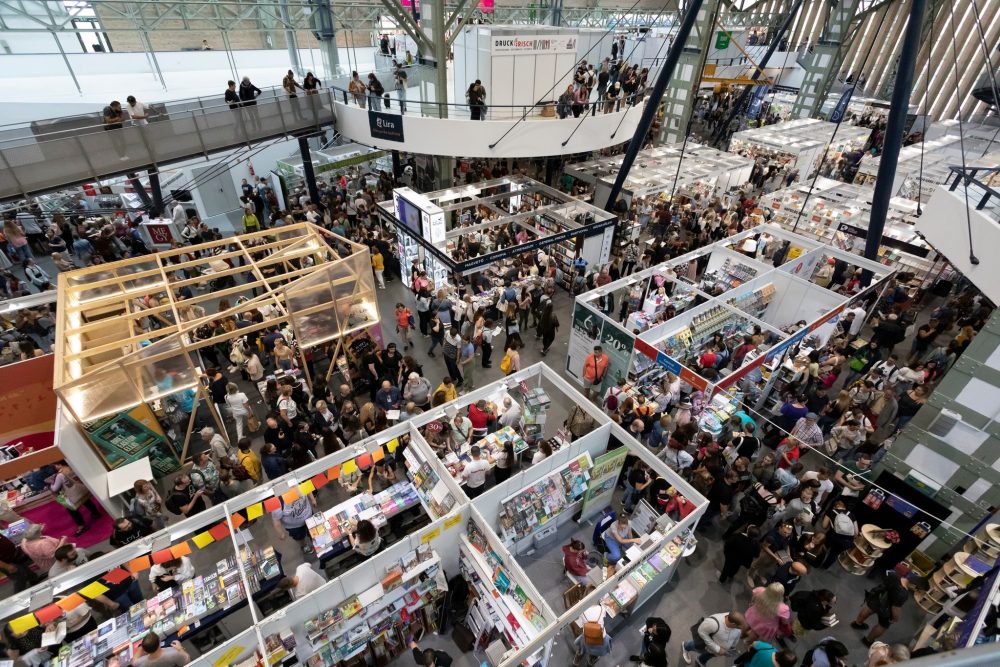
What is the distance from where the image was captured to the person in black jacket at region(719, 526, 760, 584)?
6.03 metres

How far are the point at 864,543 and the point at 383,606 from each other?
6.35 m

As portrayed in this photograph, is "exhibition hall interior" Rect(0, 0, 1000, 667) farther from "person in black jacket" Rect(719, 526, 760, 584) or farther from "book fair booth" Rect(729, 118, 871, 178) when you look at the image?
"book fair booth" Rect(729, 118, 871, 178)

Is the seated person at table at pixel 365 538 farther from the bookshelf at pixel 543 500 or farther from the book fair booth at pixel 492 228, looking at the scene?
the book fair booth at pixel 492 228

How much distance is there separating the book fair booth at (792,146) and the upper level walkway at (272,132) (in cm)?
609

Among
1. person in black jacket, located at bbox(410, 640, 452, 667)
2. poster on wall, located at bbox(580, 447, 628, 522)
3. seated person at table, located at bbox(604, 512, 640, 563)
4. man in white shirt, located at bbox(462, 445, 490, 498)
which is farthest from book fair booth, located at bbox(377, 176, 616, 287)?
person in black jacket, located at bbox(410, 640, 452, 667)

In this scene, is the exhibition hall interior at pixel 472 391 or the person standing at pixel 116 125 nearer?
the exhibition hall interior at pixel 472 391

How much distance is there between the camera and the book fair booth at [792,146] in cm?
1894

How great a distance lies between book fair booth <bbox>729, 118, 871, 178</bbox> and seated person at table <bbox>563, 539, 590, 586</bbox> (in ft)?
60.9

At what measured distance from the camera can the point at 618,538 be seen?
6.18 metres

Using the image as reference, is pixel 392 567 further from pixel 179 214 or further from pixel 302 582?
pixel 179 214

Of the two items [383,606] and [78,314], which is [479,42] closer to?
[78,314]

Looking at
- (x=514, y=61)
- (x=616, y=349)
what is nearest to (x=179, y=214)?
(x=514, y=61)

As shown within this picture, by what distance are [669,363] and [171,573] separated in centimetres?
739

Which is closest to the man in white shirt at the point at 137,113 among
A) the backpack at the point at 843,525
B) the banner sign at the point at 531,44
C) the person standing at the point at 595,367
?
the banner sign at the point at 531,44
